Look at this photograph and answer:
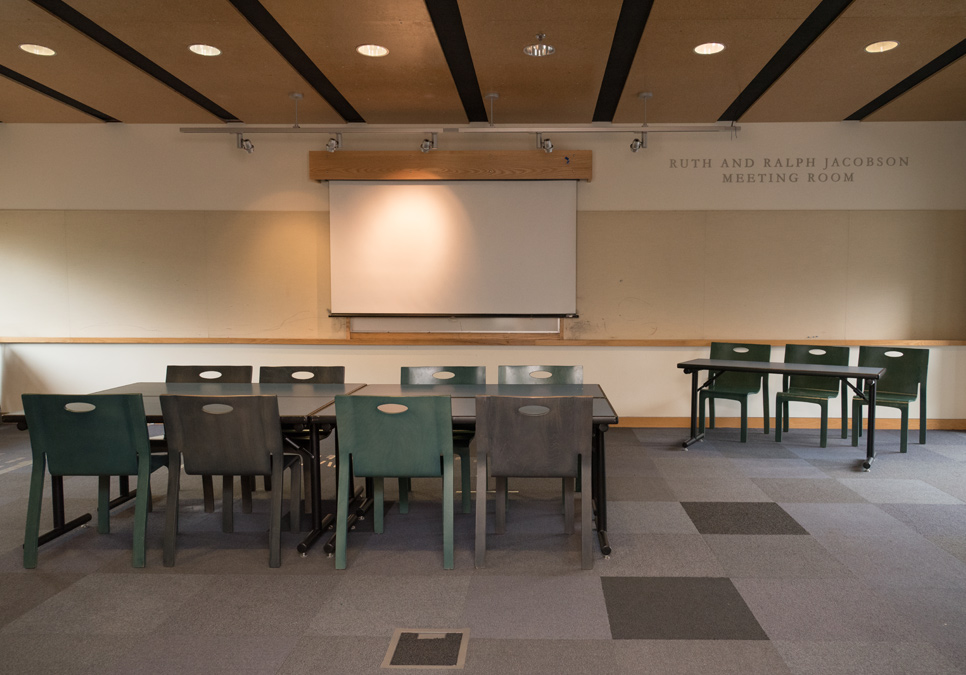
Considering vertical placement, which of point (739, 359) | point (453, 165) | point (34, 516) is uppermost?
point (453, 165)

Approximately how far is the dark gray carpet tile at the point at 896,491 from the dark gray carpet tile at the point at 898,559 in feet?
2.09

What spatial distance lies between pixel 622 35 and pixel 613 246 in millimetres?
2219

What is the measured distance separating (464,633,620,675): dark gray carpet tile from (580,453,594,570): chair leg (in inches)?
23.4

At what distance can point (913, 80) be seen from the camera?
189 inches

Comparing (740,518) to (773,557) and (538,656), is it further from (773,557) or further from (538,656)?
(538,656)

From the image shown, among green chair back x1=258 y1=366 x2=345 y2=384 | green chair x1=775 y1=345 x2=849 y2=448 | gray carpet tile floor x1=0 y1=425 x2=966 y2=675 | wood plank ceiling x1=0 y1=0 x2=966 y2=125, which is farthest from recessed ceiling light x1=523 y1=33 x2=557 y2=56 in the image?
green chair x1=775 y1=345 x2=849 y2=448

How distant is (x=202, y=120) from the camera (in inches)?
228

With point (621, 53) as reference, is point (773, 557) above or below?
below

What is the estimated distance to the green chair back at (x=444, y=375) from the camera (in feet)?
13.0

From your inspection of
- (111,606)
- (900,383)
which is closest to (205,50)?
(111,606)

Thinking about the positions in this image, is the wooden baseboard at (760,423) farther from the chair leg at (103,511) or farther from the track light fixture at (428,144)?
the chair leg at (103,511)

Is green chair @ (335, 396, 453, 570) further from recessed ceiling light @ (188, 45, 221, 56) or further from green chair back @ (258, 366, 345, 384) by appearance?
recessed ceiling light @ (188, 45, 221, 56)

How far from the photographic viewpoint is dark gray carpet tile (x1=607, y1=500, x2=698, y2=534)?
331 centimetres

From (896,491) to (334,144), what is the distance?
16.9 feet
